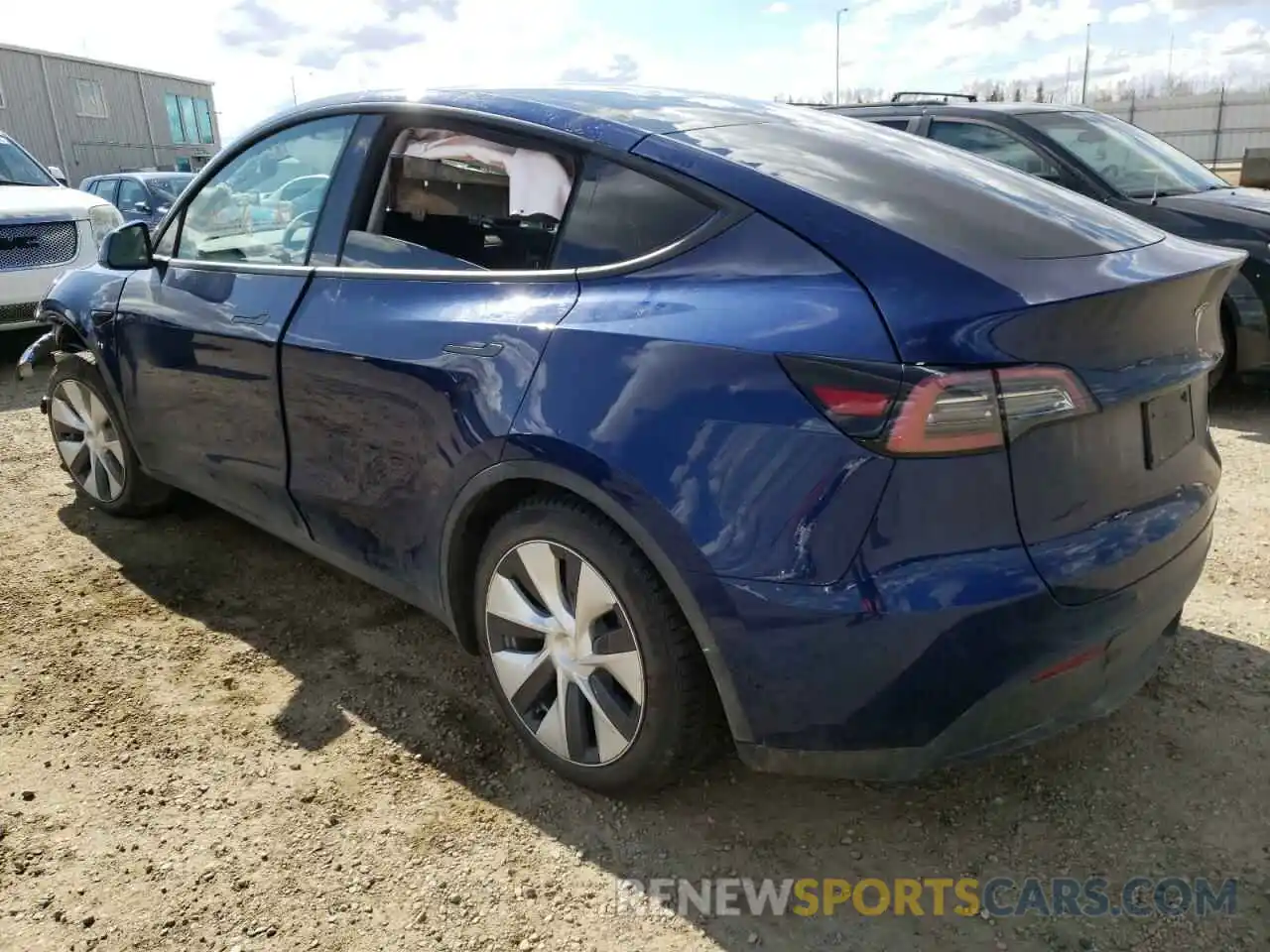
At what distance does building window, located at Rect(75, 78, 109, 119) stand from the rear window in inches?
1321

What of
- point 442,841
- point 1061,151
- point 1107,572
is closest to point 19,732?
point 442,841

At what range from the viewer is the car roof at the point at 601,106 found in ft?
7.79

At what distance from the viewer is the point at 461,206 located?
2.63 metres

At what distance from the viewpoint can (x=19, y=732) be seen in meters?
2.84

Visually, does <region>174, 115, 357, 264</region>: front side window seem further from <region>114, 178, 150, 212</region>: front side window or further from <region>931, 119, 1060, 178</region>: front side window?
<region>114, 178, 150, 212</region>: front side window

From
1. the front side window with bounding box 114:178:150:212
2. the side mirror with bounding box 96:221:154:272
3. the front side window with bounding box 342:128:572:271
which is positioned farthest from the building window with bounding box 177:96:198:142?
the front side window with bounding box 342:128:572:271

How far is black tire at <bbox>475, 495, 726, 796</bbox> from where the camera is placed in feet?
7.05

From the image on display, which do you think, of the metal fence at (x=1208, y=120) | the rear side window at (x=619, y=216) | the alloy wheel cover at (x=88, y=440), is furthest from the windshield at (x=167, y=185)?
the metal fence at (x=1208, y=120)

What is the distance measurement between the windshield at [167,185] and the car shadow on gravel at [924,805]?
14.0m

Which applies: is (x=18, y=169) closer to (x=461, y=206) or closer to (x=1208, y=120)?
(x=461, y=206)

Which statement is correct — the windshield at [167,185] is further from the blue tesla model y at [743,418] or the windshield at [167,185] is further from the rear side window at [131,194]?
the blue tesla model y at [743,418]

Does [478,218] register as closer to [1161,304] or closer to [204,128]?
[1161,304]

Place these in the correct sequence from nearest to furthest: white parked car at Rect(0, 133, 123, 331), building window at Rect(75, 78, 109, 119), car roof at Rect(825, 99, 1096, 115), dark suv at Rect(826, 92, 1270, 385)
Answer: dark suv at Rect(826, 92, 1270, 385) → car roof at Rect(825, 99, 1096, 115) → white parked car at Rect(0, 133, 123, 331) → building window at Rect(75, 78, 109, 119)

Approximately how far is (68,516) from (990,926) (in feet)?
13.5
